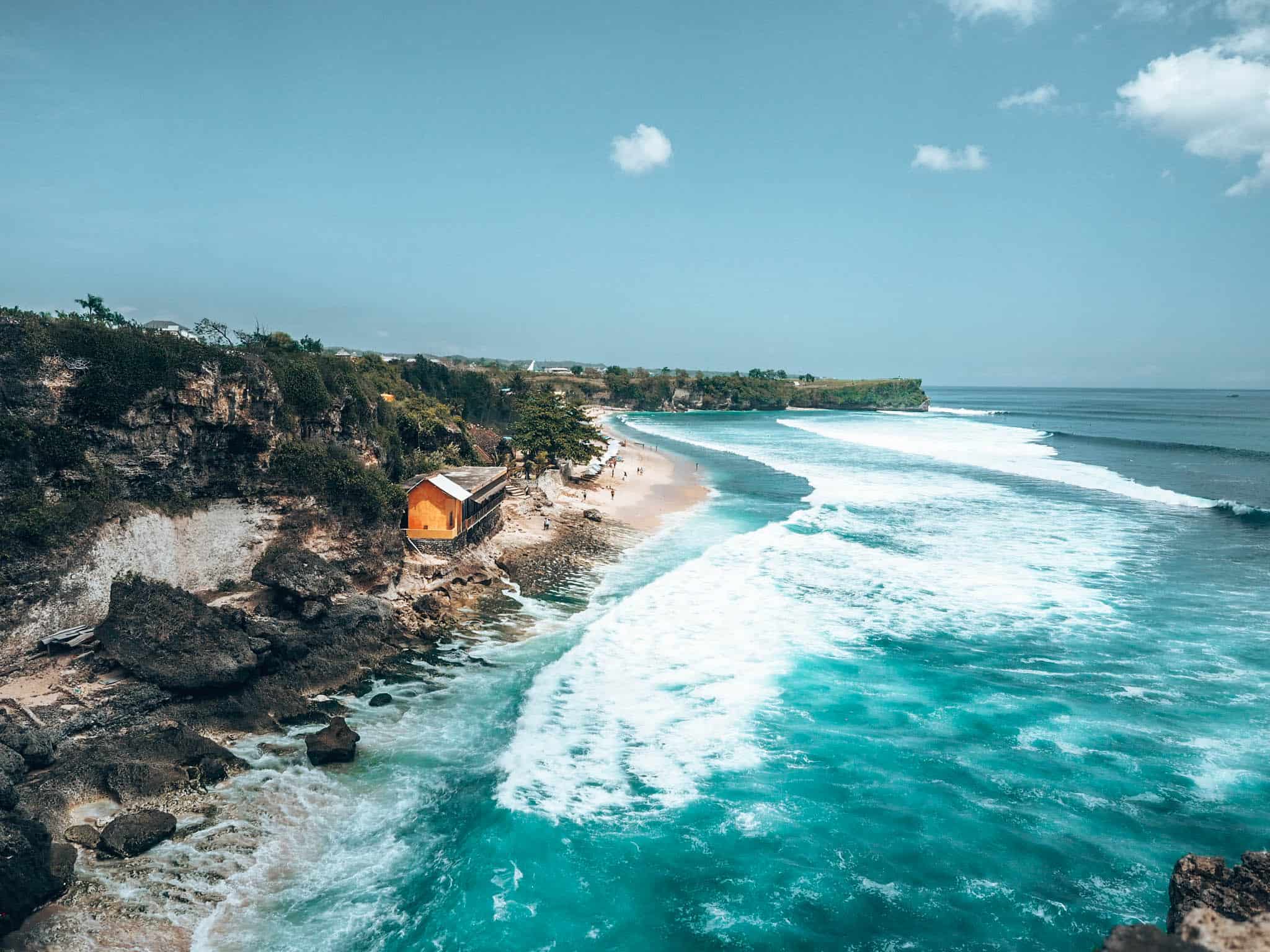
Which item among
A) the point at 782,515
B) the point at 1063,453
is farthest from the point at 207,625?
the point at 1063,453

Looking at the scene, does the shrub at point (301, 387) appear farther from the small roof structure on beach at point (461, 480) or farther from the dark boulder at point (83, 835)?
the dark boulder at point (83, 835)

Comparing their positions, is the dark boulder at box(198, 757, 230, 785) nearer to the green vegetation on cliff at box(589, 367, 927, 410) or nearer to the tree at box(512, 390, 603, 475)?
the tree at box(512, 390, 603, 475)

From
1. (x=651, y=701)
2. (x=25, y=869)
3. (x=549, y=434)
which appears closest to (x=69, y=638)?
(x=25, y=869)

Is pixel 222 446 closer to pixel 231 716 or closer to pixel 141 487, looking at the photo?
pixel 141 487

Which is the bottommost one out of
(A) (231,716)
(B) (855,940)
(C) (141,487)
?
(B) (855,940)

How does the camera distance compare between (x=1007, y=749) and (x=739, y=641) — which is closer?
(x=1007, y=749)

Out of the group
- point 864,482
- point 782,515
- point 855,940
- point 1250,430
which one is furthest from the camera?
point 1250,430
